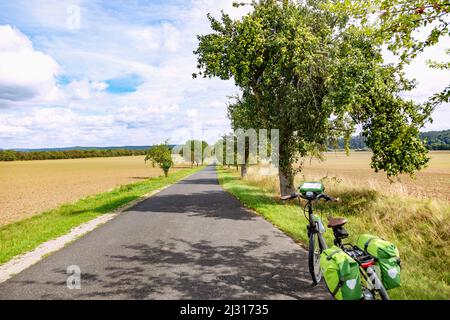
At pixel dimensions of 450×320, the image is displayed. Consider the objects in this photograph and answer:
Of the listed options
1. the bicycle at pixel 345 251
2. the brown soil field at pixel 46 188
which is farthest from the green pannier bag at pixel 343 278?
the brown soil field at pixel 46 188

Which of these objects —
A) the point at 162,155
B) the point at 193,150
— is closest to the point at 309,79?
the point at 162,155

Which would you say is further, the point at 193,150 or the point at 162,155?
the point at 193,150

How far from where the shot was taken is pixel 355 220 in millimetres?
11195

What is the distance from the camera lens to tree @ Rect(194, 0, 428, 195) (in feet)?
40.8

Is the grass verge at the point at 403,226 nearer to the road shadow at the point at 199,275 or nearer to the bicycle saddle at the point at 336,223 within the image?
the road shadow at the point at 199,275

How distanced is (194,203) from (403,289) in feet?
40.7

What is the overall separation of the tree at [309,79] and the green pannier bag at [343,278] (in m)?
9.25

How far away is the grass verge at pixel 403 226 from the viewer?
18.9 ft

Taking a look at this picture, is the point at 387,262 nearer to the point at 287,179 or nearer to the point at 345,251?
the point at 345,251

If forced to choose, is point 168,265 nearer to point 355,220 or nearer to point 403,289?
point 403,289

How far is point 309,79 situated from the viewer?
14.4 metres

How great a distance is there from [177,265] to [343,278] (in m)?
4.08

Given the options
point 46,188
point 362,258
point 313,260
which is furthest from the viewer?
point 46,188
